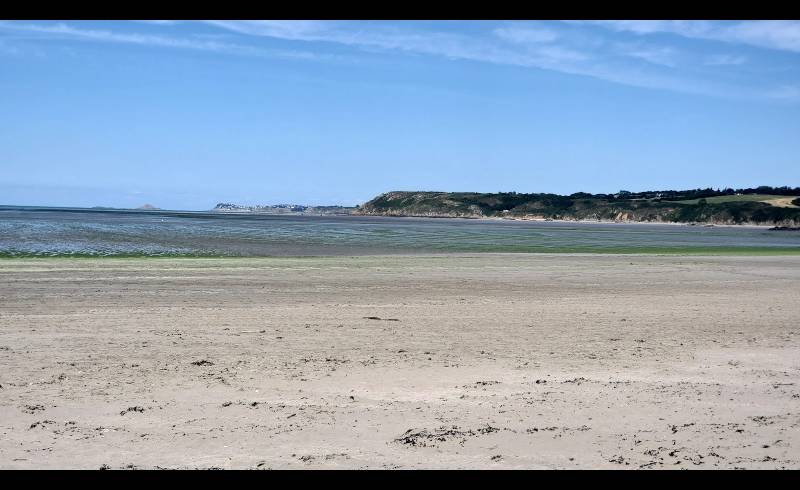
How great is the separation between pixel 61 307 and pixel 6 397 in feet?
24.0

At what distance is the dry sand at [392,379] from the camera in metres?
5.68

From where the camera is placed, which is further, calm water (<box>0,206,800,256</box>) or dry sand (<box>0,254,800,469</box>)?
calm water (<box>0,206,800,256</box>)

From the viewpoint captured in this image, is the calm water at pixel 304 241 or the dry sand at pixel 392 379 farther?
the calm water at pixel 304 241

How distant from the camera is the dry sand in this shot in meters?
5.68

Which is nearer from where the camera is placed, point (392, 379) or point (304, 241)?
point (392, 379)

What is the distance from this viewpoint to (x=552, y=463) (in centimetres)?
542

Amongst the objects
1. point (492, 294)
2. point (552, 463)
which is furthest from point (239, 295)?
point (552, 463)

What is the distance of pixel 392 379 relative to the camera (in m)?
8.17

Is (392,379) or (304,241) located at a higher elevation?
(392,379)

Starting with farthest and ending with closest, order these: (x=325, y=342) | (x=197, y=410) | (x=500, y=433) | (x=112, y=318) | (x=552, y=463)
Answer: (x=112, y=318)
(x=325, y=342)
(x=197, y=410)
(x=500, y=433)
(x=552, y=463)

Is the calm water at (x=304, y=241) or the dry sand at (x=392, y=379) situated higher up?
the dry sand at (x=392, y=379)
